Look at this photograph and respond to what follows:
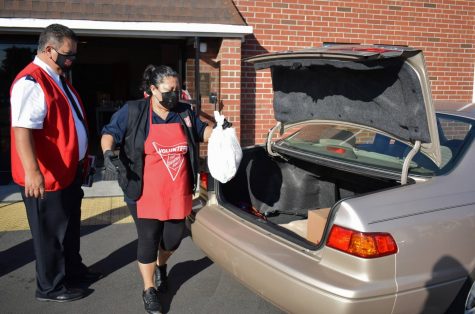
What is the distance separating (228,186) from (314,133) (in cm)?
94

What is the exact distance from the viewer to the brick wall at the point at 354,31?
7.32 metres

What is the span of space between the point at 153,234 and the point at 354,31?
5748 mm

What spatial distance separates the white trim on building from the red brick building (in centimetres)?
1

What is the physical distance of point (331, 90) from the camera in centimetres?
336

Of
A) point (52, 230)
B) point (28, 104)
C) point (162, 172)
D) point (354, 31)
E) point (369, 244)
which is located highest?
point (354, 31)

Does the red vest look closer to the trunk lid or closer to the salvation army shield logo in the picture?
the salvation army shield logo

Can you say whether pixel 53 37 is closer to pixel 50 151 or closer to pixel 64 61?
pixel 64 61

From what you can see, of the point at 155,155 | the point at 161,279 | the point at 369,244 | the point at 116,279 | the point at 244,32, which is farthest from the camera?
the point at 244,32

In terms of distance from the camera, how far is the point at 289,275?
255cm

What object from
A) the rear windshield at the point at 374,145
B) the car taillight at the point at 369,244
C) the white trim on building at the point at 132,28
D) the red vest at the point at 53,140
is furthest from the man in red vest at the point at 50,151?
the white trim on building at the point at 132,28

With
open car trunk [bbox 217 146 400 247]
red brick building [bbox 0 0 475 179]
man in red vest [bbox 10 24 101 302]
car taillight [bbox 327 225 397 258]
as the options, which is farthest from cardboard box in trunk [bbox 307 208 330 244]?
red brick building [bbox 0 0 475 179]

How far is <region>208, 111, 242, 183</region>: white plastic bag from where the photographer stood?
326 cm

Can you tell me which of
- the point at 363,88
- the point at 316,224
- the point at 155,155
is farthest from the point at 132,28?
the point at 316,224

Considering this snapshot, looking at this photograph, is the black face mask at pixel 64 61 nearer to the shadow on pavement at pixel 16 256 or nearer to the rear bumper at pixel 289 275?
the rear bumper at pixel 289 275
